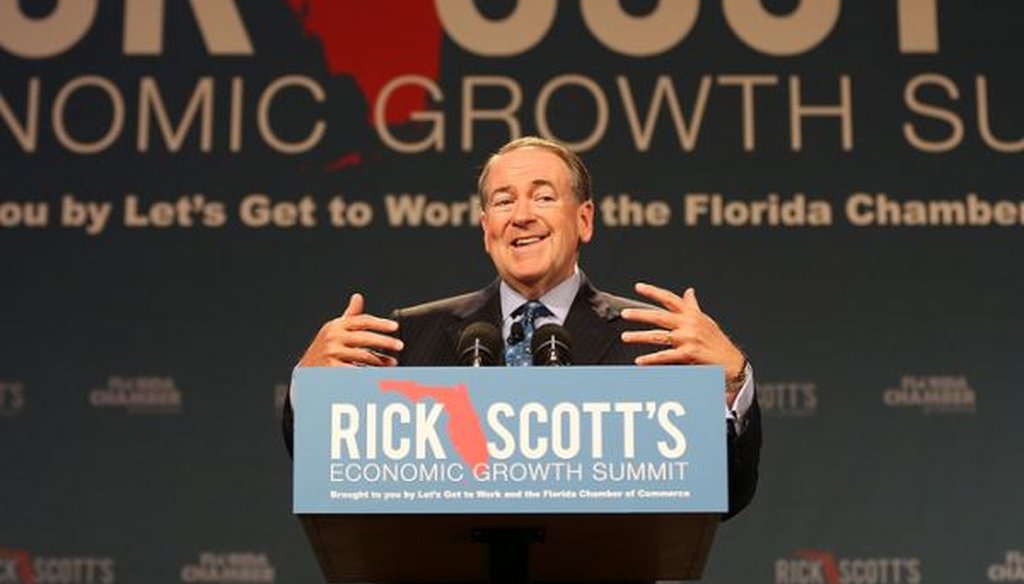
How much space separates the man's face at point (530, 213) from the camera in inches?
119

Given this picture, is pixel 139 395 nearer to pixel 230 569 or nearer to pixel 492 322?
pixel 230 569

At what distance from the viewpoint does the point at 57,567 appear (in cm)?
493

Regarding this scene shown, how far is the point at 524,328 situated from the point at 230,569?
7.45 feet

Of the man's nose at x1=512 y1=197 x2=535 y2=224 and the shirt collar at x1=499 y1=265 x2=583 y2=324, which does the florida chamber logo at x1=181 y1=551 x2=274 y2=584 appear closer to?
the shirt collar at x1=499 y1=265 x2=583 y2=324

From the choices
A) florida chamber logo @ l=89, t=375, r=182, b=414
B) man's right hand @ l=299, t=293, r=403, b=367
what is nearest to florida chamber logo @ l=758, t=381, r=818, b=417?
florida chamber logo @ l=89, t=375, r=182, b=414

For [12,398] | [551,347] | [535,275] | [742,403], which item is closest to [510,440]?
[551,347]

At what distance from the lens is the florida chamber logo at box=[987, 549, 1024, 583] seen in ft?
16.0

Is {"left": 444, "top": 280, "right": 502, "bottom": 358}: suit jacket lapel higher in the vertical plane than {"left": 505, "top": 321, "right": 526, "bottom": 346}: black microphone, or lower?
→ higher

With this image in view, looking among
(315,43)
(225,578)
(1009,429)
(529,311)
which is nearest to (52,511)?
(225,578)

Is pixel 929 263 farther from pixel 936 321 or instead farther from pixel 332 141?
pixel 332 141

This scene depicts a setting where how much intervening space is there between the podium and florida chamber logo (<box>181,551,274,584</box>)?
284 cm

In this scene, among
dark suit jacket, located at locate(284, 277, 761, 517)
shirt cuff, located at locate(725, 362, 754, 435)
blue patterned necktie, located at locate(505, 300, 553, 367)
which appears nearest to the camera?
shirt cuff, located at locate(725, 362, 754, 435)

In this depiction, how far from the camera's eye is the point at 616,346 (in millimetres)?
3018

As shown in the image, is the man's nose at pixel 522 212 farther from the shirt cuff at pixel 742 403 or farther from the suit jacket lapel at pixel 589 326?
the shirt cuff at pixel 742 403
